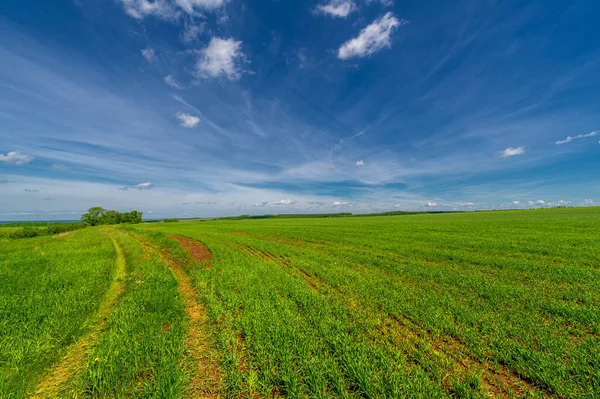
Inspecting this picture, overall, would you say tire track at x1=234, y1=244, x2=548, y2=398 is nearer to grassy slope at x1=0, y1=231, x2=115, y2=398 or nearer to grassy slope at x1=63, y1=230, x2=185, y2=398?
grassy slope at x1=63, y1=230, x2=185, y2=398

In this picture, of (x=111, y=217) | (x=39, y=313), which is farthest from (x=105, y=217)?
(x=39, y=313)

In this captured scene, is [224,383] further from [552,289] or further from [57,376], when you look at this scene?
[552,289]

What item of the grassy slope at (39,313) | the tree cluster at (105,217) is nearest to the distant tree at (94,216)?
the tree cluster at (105,217)

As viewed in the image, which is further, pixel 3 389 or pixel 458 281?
pixel 458 281

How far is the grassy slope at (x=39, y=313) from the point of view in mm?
4512

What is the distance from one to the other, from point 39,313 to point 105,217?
128103 millimetres

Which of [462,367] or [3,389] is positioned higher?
[3,389]

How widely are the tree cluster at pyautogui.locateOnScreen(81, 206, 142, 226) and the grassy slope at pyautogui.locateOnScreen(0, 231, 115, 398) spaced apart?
117 metres

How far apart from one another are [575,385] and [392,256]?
34.2ft

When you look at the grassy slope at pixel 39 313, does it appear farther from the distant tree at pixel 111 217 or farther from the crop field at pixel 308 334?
the distant tree at pixel 111 217

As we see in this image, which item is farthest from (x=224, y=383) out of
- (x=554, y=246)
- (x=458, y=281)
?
(x=554, y=246)

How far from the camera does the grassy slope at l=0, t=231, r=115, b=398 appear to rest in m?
4.51

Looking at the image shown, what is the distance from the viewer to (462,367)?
170 inches

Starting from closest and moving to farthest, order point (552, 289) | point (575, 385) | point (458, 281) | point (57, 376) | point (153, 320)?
point (575, 385), point (57, 376), point (153, 320), point (552, 289), point (458, 281)
